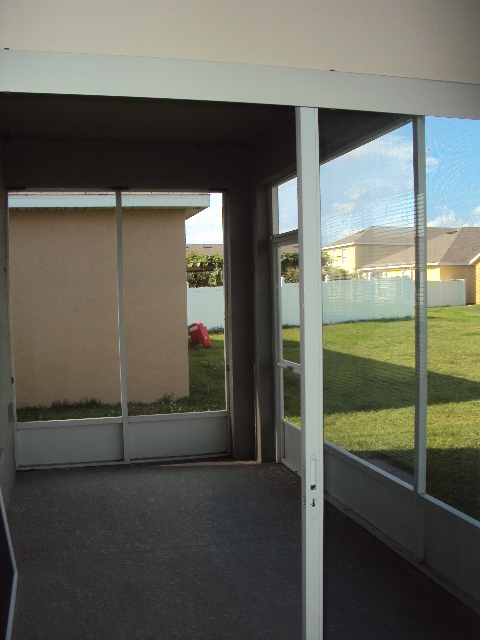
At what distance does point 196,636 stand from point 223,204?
3779 mm

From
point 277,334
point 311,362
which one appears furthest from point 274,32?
point 277,334

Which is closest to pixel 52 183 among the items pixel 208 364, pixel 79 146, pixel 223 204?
pixel 79 146

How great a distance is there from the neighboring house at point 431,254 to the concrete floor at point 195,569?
101 cm

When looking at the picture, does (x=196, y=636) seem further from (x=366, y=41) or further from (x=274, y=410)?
(x=274, y=410)

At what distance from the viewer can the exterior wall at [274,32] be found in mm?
1797

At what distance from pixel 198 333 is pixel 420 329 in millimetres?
3155

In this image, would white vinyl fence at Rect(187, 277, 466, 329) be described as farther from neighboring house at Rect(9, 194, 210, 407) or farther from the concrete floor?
neighboring house at Rect(9, 194, 210, 407)

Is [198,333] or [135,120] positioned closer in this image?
[135,120]

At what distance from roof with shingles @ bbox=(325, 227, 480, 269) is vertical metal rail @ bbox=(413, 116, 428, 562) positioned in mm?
29

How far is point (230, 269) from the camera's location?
554 cm

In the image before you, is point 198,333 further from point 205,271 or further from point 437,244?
point 437,244

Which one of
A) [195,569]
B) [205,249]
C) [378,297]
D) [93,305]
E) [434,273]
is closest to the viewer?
[378,297]

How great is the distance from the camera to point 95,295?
5496 millimetres

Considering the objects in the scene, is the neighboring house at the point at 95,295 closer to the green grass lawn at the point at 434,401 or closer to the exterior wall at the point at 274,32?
the green grass lawn at the point at 434,401
